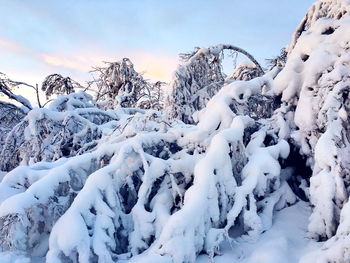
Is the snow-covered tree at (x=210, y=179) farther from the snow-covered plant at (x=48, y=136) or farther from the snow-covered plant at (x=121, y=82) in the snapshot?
the snow-covered plant at (x=121, y=82)

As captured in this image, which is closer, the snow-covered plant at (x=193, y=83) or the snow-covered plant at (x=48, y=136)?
the snow-covered plant at (x=48, y=136)

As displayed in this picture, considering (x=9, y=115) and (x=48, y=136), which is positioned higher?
(x=9, y=115)

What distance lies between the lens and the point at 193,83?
21.8 ft

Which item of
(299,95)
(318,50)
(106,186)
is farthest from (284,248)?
(318,50)

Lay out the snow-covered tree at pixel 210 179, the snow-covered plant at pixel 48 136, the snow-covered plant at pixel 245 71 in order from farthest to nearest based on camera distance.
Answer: the snow-covered plant at pixel 245 71, the snow-covered plant at pixel 48 136, the snow-covered tree at pixel 210 179

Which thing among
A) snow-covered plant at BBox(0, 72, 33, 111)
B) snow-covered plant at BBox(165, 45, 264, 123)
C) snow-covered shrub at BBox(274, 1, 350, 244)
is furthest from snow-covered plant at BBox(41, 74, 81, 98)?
snow-covered shrub at BBox(274, 1, 350, 244)

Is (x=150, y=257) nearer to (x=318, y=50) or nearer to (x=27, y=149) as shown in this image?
(x=318, y=50)

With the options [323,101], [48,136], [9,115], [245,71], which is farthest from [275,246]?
[9,115]

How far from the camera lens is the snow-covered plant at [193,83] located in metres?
6.41

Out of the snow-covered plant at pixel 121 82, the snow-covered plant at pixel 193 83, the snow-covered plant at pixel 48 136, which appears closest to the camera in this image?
the snow-covered plant at pixel 48 136

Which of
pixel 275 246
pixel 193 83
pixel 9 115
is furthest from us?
pixel 9 115

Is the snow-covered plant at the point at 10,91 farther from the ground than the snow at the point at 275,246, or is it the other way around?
the snow-covered plant at the point at 10,91

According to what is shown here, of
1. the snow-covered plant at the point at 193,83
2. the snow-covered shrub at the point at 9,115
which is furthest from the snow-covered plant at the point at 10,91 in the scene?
the snow-covered plant at the point at 193,83

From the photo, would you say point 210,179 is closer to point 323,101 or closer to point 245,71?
point 323,101
